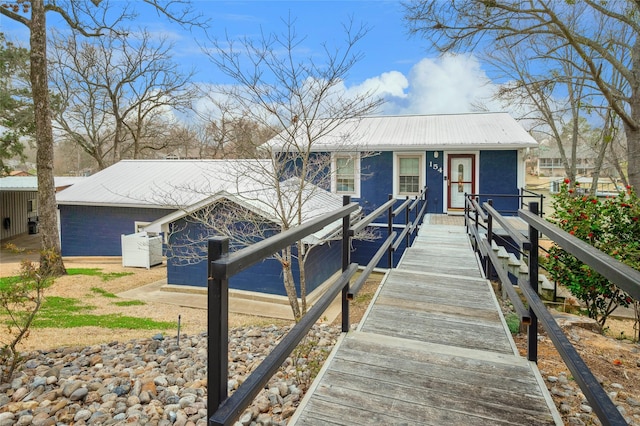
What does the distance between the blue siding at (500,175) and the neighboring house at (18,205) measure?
2132 cm

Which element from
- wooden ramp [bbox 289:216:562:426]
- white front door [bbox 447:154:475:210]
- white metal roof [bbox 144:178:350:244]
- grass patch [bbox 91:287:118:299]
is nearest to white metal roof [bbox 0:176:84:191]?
grass patch [bbox 91:287:118:299]

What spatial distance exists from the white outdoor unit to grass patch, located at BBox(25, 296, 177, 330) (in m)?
5.42

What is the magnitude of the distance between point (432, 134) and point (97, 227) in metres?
14.5

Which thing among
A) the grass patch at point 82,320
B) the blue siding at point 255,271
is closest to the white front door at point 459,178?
the blue siding at point 255,271

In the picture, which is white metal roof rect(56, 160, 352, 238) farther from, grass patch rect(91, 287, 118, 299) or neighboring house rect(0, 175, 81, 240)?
neighboring house rect(0, 175, 81, 240)

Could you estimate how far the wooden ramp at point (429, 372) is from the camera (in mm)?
2176

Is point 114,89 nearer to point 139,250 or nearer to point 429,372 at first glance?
point 139,250

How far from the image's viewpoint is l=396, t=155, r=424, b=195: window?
1507cm

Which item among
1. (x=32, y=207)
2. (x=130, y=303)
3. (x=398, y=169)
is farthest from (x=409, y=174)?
(x=32, y=207)

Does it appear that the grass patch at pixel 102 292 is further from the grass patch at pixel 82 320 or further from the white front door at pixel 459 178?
the white front door at pixel 459 178

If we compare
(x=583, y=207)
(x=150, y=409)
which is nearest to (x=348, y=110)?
(x=583, y=207)

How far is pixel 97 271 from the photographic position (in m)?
14.2

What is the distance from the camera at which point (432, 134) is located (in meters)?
15.4

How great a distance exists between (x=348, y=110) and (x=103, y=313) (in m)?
7.09
